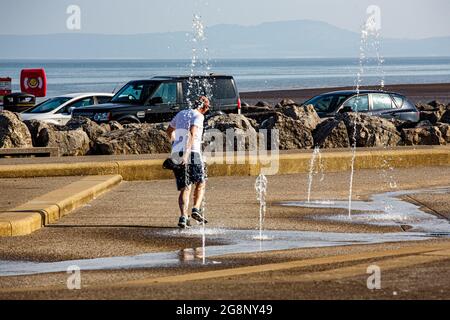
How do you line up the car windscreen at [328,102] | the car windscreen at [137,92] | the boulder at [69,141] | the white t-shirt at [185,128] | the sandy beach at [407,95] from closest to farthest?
the white t-shirt at [185,128] < the boulder at [69,141] < the car windscreen at [137,92] < the car windscreen at [328,102] < the sandy beach at [407,95]

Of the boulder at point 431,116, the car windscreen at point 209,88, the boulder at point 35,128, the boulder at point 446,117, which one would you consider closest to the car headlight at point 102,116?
the car windscreen at point 209,88

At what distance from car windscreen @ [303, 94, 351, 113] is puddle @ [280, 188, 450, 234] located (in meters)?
11.5

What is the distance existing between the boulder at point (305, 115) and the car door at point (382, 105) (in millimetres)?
2465

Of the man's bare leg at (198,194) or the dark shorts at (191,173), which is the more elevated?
the dark shorts at (191,173)

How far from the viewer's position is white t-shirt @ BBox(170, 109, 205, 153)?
1405cm

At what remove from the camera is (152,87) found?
90.6 feet

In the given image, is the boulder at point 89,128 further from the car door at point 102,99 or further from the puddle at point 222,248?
the puddle at point 222,248

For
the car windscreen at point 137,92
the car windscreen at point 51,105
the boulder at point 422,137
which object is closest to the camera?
the boulder at point 422,137

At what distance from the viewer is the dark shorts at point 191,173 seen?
46.0 feet

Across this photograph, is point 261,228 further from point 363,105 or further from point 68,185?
point 363,105

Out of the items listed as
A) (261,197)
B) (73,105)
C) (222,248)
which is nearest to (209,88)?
(73,105)

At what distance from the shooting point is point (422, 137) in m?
25.3

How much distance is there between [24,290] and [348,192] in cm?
886
